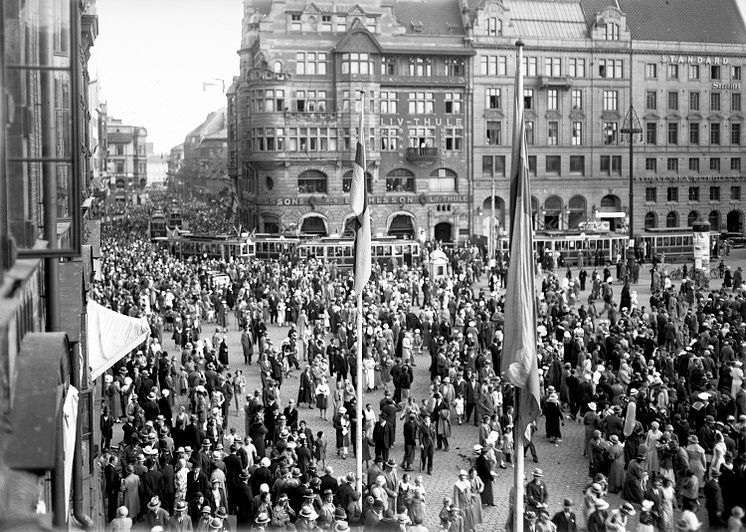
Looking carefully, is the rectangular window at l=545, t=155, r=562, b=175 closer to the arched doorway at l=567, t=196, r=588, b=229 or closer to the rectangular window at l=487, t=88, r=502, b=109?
the arched doorway at l=567, t=196, r=588, b=229

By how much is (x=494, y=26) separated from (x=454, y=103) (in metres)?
6.45

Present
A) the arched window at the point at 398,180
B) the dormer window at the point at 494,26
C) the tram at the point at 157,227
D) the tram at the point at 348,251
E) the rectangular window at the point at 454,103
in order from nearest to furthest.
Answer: the tram at the point at 348,251 < the arched window at the point at 398,180 < the rectangular window at the point at 454,103 < the dormer window at the point at 494,26 < the tram at the point at 157,227

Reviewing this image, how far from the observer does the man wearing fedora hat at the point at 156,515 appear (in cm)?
1620

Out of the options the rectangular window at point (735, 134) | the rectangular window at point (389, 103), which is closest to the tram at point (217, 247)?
the rectangular window at point (389, 103)

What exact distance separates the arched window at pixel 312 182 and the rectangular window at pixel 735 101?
110ft

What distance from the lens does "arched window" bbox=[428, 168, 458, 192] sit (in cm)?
7725

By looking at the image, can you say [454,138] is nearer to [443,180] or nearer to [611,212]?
[443,180]

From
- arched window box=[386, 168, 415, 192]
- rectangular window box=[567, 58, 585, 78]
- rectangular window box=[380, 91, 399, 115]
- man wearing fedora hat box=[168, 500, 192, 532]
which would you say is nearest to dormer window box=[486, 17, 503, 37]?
rectangular window box=[567, 58, 585, 78]

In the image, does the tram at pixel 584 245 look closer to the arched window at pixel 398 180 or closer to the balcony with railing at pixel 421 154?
the balcony with railing at pixel 421 154

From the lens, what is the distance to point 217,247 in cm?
6222

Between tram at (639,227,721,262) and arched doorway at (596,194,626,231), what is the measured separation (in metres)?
13.1

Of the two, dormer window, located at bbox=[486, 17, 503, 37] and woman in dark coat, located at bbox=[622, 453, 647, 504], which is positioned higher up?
dormer window, located at bbox=[486, 17, 503, 37]

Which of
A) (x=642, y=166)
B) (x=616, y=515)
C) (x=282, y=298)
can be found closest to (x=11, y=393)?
(x=616, y=515)

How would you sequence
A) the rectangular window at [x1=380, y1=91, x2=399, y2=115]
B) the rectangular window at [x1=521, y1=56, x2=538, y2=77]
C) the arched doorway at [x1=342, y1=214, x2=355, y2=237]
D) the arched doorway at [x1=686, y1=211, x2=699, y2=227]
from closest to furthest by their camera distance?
the arched doorway at [x1=342, y1=214, x2=355, y2=237]
the rectangular window at [x1=380, y1=91, x2=399, y2=115]
the rectangular window at [x1=521, y1=56, x2=538, y2=77]
the arched doorway at [x1=686, y1=211, x2=699, y2=227]
